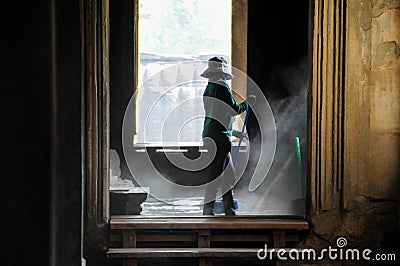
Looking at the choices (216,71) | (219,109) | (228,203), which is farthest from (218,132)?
(228,203)

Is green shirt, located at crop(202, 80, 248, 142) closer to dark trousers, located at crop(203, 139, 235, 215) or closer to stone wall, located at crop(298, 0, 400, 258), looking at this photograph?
dark trousers, located at crop(203, 139, 235, 215)

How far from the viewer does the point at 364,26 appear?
5.88 metres

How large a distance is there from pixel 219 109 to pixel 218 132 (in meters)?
0.39

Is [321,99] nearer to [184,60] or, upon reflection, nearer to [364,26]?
[364,26]

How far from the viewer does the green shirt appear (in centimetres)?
739

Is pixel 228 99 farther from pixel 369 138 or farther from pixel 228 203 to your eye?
pixel 369 138

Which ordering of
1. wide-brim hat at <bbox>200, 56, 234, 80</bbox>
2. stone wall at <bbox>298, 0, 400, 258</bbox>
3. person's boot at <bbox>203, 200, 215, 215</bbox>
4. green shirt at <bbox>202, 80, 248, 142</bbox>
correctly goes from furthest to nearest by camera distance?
wide-brim hat at <bbox>200, 56, 234, 80</bbox>
person's boot at <bbox>203, 200, 215, 215</bbox>
green shirt at <bbox>202, 80, 248, 142</bbox>
stone wall at <bbox>298, 0, 400, 258</bbox>

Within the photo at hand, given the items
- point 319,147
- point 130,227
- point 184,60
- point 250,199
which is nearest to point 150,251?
point 130,227

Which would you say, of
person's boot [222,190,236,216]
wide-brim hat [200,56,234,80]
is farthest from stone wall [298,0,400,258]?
wide-brim hat [200,56,234,80]

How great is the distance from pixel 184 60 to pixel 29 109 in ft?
33.3

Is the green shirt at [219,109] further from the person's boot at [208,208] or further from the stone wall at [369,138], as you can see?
the stone wall at [369,138]

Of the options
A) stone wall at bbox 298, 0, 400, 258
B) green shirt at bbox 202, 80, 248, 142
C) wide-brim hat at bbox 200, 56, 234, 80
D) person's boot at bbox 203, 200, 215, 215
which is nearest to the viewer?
stone wall at bbox 298, 0, 400, 258

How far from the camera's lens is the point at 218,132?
757cm

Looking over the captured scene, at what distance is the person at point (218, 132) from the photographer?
7.45 metres
